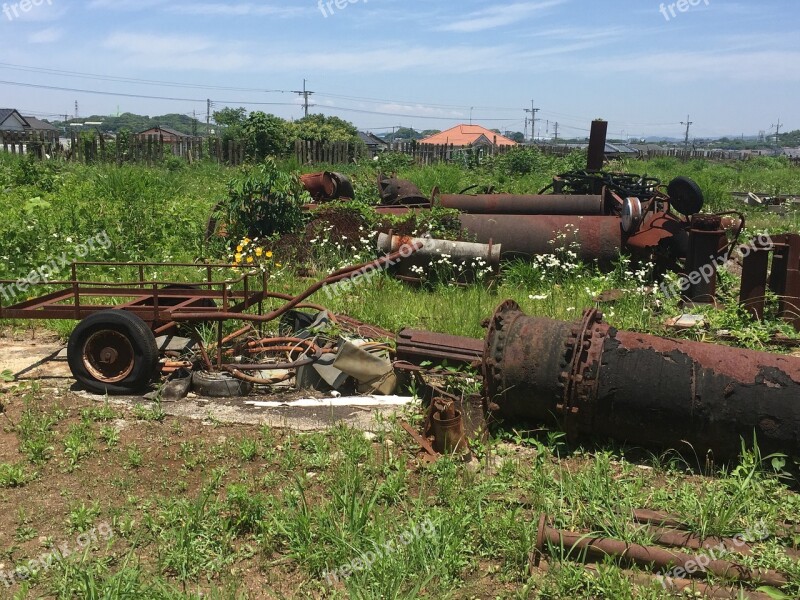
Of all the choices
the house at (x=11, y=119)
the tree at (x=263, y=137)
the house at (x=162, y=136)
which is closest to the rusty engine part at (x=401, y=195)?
the tree at (x=263, y=137)

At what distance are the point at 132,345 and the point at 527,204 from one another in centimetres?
699

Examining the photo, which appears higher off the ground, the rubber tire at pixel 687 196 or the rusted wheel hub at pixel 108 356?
the rubber tire at pixel 687 196

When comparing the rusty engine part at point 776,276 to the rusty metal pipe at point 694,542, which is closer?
the rusty metal pipe at point 694,542

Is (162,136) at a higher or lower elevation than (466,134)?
lower

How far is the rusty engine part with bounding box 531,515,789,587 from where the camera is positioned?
3.19 meters

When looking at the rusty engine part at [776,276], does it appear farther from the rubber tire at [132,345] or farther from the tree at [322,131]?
the tree at [322,131]

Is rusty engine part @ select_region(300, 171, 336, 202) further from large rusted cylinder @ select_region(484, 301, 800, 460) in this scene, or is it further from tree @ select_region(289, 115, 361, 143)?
tree @ select_region(289, 115, 361, 143)

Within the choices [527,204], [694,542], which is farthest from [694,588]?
[527,204]

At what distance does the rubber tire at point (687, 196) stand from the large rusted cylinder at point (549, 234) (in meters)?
0.73

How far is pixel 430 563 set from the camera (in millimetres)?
3254

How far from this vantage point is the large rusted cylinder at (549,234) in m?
8.52

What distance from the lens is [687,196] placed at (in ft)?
27.6

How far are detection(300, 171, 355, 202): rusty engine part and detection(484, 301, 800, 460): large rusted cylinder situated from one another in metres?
7.16

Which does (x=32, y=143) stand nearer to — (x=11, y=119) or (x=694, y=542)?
(x=694, y=542)
